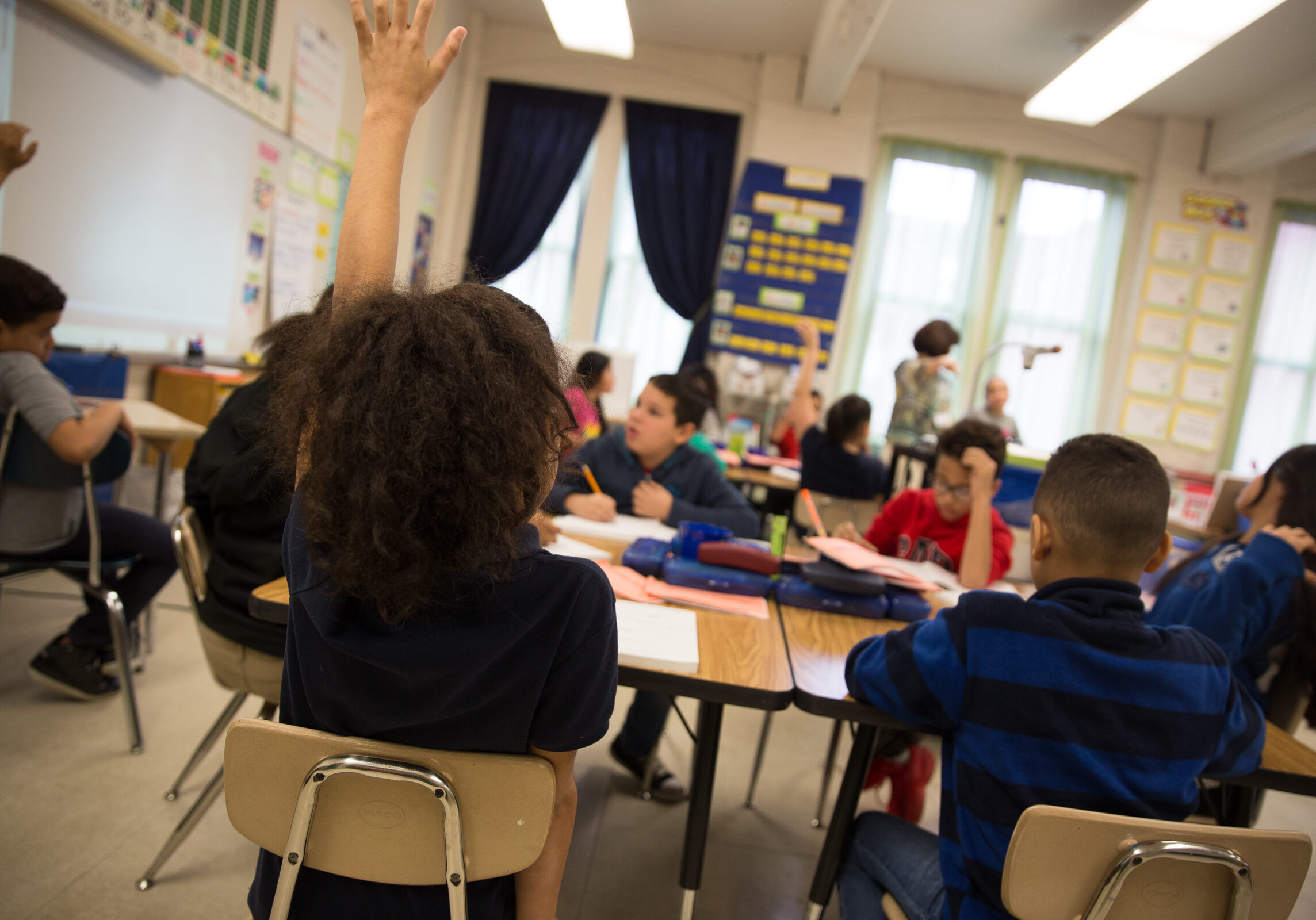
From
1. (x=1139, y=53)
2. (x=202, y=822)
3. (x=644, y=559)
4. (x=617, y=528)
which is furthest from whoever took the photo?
(x=1139, y=53)

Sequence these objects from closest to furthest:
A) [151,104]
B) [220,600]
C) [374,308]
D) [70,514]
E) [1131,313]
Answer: [374,308], [220,600], [70,514], [151,104], [1131,313]

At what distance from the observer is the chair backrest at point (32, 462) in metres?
1.75

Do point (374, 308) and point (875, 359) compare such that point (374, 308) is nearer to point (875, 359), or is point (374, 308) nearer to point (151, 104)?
point (151, 104)

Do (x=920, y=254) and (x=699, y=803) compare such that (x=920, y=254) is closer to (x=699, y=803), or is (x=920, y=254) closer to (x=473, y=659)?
(x=699, y=803)

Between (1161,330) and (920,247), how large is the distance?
1.93 metres

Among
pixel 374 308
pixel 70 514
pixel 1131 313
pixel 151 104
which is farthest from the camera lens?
pixel 1131 313

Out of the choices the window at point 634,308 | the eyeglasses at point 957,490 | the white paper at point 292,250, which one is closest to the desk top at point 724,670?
the eyeglasses at point 957,490

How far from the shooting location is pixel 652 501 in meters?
2.23

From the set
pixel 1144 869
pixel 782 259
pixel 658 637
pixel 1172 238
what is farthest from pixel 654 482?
pixel 1172 238

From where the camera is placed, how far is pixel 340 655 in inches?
29.0

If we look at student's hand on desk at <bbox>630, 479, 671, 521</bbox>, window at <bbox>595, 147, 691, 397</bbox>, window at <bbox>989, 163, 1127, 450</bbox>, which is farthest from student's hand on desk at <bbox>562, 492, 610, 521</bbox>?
window at <bbox>989, 163, 1127, 450</bbox>

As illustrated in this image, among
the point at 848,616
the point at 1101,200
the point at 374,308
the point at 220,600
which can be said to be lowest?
the point at 220,600

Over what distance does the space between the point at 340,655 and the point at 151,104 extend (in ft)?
10.9

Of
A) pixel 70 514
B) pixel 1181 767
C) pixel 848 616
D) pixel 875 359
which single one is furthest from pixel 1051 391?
pixel 70 514
